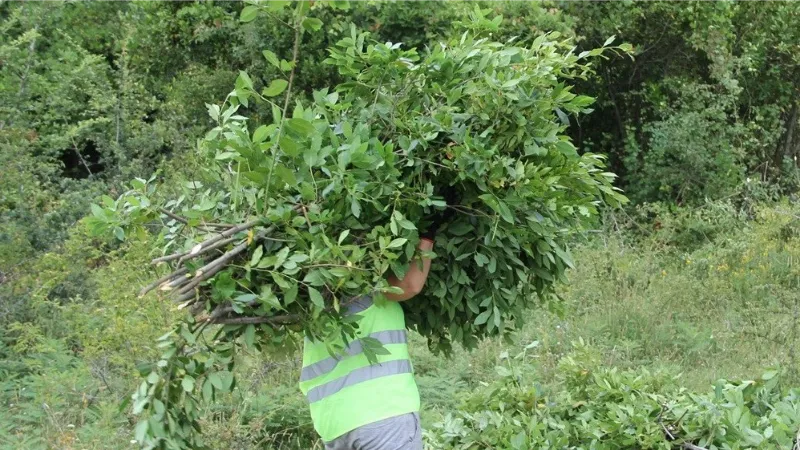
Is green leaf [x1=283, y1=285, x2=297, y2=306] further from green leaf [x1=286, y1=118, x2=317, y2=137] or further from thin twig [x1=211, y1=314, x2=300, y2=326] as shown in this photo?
green leaf [x1=286, y1=118, x2=317, y2=137]


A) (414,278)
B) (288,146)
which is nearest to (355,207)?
(288,146)

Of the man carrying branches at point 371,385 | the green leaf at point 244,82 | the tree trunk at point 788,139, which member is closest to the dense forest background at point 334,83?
the tree trunk at point 788,139

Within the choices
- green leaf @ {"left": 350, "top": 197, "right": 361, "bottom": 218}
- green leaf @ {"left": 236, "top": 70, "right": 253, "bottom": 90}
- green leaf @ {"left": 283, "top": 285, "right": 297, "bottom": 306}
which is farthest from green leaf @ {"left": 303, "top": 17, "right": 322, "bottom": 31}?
green leaf @ {"left": 283, "top": 285, "right": 297, "bottom": 306}

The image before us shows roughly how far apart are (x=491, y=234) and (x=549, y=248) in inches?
10.2

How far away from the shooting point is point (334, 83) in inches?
324

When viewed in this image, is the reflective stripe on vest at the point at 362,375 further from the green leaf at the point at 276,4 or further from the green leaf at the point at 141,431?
the green leaf at the point at 276,4

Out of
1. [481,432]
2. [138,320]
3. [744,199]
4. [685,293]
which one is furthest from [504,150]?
[744,199]

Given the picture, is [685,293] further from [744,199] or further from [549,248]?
[549,248]

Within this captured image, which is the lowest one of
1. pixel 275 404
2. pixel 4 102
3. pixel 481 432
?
pixel 275 404

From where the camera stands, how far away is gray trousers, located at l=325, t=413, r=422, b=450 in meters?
3.14

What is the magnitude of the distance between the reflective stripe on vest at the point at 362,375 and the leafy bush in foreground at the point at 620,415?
22.2 inches

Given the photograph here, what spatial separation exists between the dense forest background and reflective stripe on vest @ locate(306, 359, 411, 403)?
59.4 inches

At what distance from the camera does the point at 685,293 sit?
7.38m

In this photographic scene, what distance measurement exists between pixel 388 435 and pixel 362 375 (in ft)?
0.70
